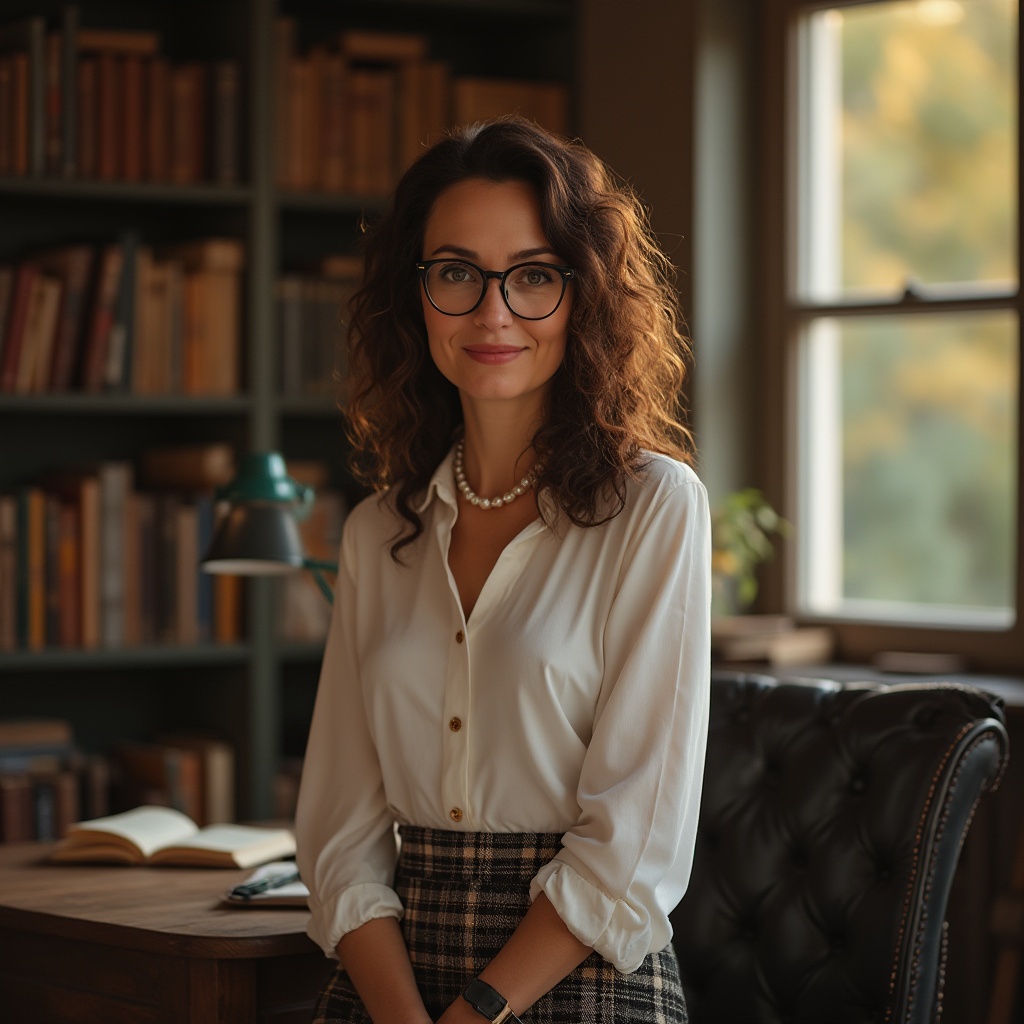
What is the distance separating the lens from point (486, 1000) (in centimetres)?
162

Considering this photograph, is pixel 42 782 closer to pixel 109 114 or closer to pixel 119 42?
pixel 109 114

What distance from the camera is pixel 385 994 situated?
171 centimetres

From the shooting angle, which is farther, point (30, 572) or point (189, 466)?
point (189, 466)

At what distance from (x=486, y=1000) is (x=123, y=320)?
7.57ft

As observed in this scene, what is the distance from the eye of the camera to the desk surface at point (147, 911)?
1858mm

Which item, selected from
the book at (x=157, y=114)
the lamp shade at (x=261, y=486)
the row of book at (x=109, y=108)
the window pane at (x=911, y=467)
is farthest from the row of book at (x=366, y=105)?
the lamp shade at (x=261, y=486)

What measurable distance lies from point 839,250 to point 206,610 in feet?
5.77

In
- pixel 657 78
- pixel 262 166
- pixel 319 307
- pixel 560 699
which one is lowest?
pixel 560 699

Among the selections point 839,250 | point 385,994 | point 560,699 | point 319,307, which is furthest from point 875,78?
point 385,994

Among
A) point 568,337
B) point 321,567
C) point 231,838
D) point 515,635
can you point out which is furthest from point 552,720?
point 231,838

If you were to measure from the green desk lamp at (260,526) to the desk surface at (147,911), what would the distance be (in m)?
0.46

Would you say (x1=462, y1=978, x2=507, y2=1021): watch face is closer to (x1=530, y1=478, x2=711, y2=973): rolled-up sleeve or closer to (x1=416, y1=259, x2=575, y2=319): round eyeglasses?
(x1=530, y1=478, x2=711, y2=973): rolled-up sleeve

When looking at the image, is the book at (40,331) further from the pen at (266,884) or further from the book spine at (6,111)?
the pen at (266,884)

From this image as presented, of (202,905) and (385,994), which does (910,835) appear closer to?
(385,994)
